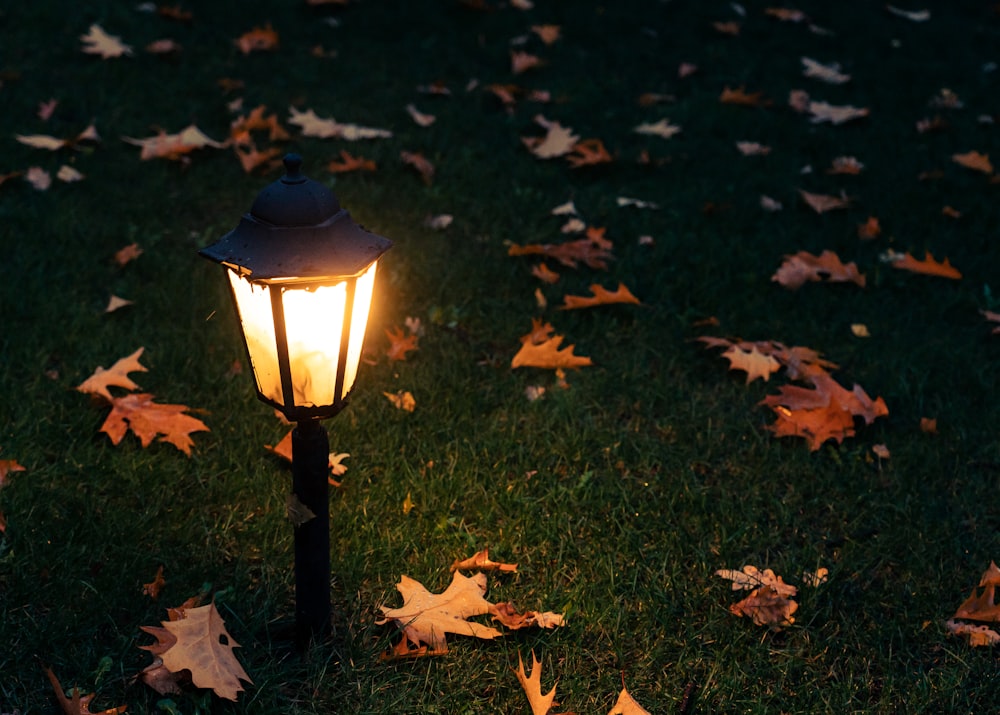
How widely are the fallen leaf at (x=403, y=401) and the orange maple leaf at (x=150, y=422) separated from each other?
634 mm

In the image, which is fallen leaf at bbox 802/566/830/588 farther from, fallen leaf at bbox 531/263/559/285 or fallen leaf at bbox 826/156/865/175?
fallen leaf at bbox 826/156/865/175

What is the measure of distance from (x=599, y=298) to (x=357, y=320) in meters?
1.90

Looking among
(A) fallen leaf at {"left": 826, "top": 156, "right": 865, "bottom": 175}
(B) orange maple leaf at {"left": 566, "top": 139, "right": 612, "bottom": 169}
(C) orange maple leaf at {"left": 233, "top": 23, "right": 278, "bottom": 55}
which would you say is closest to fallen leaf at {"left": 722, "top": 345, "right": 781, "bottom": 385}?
(B) orange maple leaf at {"left": 566, "top": 139, "right": 612, "bottom": 169}

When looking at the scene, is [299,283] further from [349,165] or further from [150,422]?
[349,165]

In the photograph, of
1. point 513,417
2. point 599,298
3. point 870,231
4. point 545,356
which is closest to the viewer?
point 513,417

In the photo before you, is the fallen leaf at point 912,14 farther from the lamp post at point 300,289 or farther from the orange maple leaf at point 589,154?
the lamp post at point 300,289

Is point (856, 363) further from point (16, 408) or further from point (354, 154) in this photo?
point (16, 408)

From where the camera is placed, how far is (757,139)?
523cm

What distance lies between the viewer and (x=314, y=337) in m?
1.76

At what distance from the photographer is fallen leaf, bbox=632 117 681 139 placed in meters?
5.12

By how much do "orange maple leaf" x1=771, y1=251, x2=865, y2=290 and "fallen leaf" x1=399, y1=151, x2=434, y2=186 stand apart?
1.82m

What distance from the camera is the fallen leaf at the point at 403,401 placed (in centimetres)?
306

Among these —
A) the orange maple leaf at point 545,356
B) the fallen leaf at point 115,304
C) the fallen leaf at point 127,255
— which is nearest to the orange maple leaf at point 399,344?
the orange maple leaf at point 545,356

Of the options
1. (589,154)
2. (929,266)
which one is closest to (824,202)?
(929,266)
